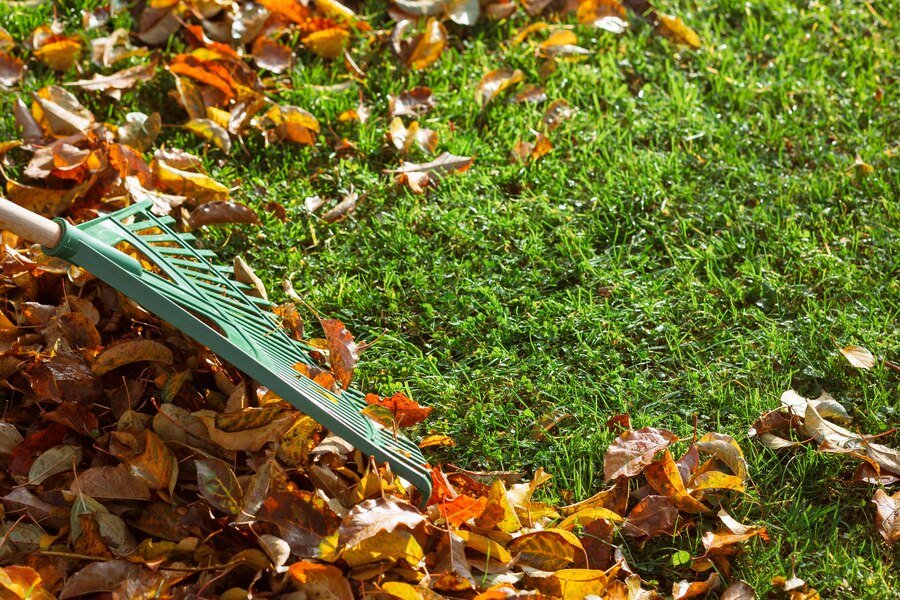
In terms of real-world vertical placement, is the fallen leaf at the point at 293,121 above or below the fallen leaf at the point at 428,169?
above

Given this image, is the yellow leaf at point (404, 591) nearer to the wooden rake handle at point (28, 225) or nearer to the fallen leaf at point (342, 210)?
the wooden rake handle at point (28, 225)

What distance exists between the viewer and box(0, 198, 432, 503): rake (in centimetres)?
187

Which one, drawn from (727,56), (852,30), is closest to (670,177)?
(727,56)

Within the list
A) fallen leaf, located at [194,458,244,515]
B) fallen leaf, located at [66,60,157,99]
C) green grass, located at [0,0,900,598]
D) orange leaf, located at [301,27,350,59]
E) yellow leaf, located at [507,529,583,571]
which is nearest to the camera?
fallen leaf, located at [194,458,244,515]

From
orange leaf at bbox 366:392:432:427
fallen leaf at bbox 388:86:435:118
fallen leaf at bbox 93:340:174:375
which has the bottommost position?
orange leaf at bbox 366:392:432:427

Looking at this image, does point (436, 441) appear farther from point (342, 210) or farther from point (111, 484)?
point (342, 210)

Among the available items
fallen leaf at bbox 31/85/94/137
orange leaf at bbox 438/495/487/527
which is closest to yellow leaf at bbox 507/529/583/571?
orange leaf at bbox 438/495/487/527

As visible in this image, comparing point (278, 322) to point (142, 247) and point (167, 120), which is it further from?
point (167, 120)

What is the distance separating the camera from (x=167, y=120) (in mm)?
3203

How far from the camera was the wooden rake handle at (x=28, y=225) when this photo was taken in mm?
1866

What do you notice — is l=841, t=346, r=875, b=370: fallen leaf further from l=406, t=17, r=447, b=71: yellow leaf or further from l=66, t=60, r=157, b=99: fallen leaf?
l=66, t=60, r=157, b=99: fallen leaf

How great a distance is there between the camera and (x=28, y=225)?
73.7 inches

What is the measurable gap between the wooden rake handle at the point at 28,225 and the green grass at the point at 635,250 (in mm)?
928

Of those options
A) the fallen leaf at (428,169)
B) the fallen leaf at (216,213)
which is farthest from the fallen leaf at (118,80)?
the fallen leaf at (428,169)
